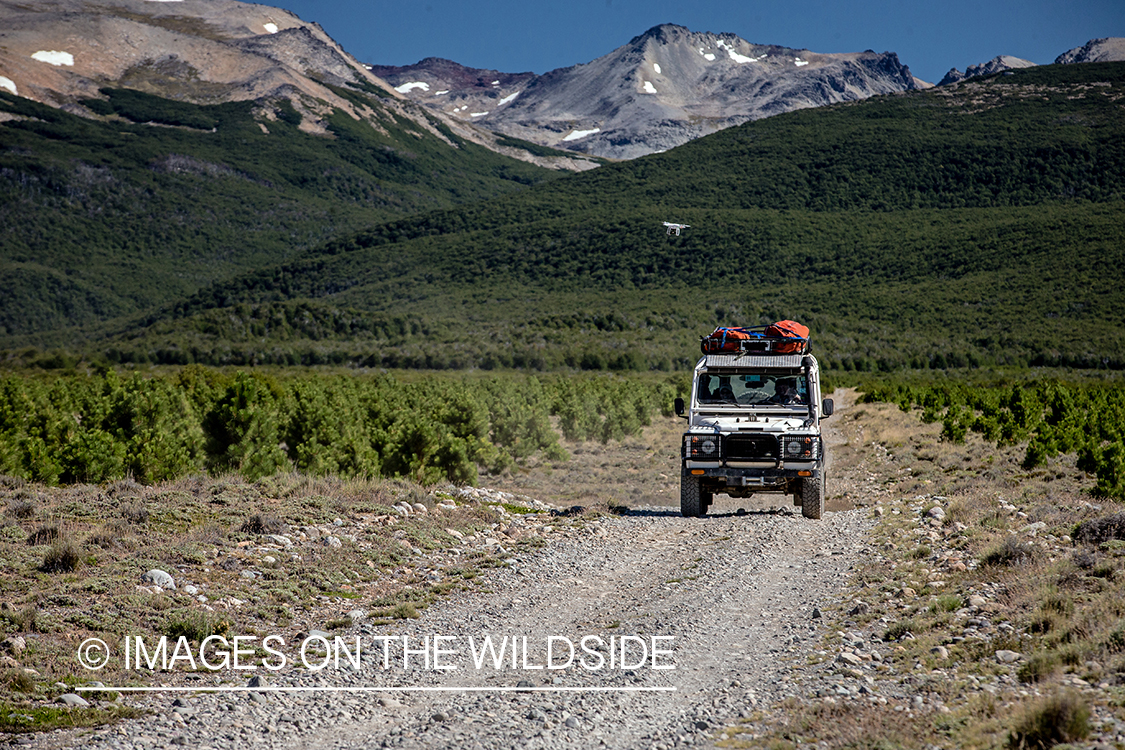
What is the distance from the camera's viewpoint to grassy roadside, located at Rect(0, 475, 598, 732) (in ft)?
23.3

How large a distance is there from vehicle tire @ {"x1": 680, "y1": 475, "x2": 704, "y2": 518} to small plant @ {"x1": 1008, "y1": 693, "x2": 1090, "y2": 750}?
9.92m

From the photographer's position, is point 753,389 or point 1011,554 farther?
point 753,389

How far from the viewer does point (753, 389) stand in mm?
15992

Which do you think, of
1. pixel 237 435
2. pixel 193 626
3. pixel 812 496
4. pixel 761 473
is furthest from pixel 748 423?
pixel 237 435

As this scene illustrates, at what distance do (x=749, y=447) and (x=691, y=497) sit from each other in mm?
1500

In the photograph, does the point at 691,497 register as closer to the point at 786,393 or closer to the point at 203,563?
the point at 786,393

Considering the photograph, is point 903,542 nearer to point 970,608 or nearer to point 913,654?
point 970,608

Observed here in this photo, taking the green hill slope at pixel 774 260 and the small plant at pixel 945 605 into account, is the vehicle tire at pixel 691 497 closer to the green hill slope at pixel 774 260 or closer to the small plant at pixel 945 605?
the small plant at pixel 945 605

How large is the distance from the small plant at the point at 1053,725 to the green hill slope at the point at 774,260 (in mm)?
75165

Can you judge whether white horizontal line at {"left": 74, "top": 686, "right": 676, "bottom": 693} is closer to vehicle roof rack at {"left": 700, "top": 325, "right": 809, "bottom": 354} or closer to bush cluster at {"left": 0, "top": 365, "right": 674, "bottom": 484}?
vehicle roof rack at {"left": 700, "top": 325, "right": 809, "bottom": 354}

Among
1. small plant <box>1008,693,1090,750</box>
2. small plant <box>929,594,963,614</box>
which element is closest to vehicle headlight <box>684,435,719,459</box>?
small plant <box>929,594,963,614</box>

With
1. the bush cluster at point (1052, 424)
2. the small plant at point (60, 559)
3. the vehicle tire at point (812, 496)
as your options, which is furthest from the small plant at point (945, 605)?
the bush cluster at point (1052, 424)

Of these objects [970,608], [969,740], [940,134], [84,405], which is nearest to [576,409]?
[84,405]

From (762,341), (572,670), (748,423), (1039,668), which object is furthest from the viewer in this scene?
(762,341)
